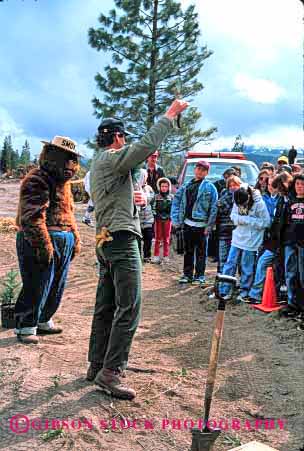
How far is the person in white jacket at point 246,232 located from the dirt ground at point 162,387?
27.3 inches

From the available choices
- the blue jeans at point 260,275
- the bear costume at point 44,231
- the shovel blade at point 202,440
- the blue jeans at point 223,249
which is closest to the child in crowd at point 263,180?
the blue jeans at point 223,249

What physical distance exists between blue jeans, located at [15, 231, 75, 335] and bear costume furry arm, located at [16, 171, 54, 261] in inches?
6.5

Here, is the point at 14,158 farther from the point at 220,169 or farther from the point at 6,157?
the point at 220,169

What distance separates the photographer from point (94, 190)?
437 cm

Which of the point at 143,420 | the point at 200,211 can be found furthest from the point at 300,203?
the point at 143,420

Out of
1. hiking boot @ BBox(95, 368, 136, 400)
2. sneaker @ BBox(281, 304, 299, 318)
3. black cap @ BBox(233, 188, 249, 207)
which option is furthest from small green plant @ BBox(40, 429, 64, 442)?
black cap @ BBox(233, 188, 249, 207)

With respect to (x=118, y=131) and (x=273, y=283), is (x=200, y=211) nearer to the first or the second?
(x=273, y=283)

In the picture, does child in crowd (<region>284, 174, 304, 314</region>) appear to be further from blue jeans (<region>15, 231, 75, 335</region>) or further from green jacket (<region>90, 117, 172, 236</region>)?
green jacket (<region>90, 117, 172, 236</region>)

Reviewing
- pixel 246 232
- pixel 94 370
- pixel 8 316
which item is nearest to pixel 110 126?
pixel 94 370

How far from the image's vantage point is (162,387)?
4613mm

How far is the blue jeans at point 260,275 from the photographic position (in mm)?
7621

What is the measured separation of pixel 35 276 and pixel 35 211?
2.22ft

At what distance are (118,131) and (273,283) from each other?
3829mm

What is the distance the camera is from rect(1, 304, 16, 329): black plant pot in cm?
595
